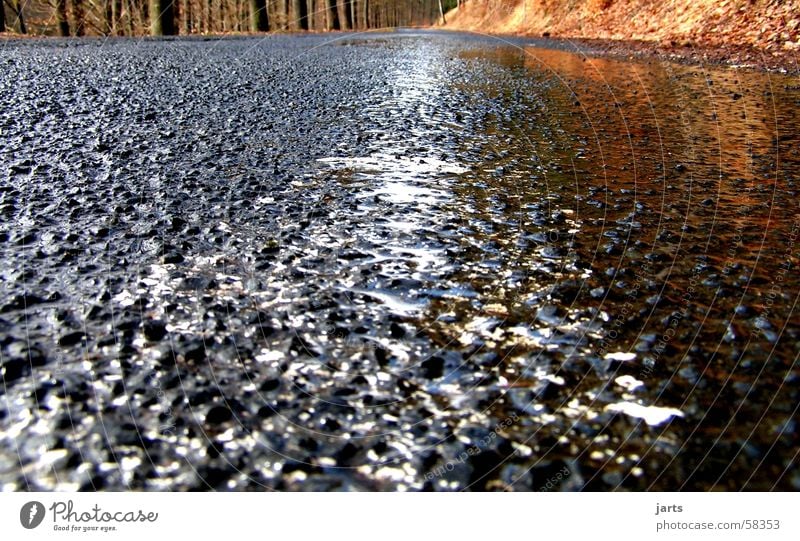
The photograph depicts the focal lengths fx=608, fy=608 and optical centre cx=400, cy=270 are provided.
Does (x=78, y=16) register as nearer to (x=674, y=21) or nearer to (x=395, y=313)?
(x=674, y=21)

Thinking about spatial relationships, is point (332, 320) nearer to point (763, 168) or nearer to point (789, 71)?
point (763, 168)

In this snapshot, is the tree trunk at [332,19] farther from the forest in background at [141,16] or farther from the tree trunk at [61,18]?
the tree trunk at [61,18]

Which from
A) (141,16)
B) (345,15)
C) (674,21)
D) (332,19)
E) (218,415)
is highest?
(345,15)

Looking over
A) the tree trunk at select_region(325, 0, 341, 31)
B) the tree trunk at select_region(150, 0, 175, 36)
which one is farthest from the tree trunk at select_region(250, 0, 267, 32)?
the tree trunk at select_region(325, 0, 341, 31)

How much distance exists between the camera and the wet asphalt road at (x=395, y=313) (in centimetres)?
93

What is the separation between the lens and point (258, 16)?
1930cm

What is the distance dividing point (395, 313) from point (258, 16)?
20.2m

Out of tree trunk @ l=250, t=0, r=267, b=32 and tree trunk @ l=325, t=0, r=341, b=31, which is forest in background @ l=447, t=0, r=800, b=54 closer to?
tree trunk @ l=325, t=0, r=341, b=31

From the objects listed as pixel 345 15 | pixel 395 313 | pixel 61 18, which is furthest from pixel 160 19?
pixel 345 15

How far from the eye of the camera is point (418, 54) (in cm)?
1008

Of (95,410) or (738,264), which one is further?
(738,264)

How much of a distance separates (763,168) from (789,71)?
478cm

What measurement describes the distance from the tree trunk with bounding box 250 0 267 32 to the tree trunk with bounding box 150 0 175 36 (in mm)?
4181

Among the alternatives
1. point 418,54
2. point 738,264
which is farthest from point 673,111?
point 418,54
